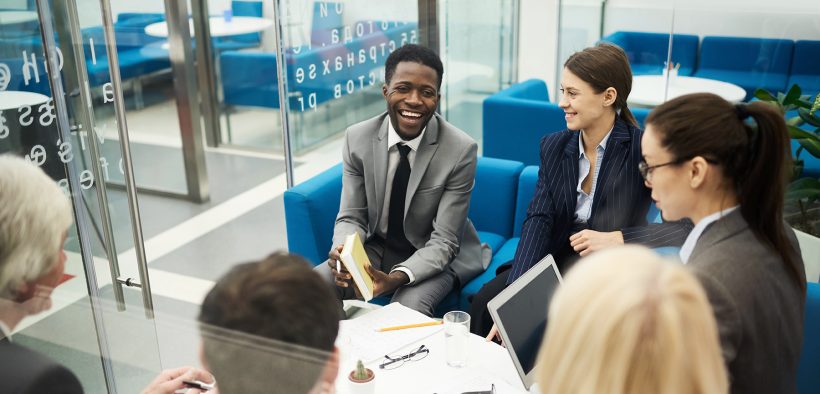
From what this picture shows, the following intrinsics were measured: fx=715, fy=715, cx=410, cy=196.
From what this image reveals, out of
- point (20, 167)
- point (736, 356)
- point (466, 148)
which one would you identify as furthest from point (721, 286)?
point (466, 148)

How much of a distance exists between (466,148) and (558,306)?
6.06ft

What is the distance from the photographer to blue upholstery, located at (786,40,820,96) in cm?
432

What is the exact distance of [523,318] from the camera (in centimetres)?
164

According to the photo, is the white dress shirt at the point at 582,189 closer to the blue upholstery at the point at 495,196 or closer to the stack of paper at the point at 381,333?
the blue upholstery at the point at 495,196

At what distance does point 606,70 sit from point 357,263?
1.07 meters

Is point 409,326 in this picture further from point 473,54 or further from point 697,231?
point 473,54

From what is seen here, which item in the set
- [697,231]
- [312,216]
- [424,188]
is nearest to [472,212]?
[424,188]

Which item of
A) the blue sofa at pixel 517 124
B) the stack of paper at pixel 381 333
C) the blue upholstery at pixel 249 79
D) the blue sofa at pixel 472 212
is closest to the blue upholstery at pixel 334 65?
the blue sofa at pixel 517 124

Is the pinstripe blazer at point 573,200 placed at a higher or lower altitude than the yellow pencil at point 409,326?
higher

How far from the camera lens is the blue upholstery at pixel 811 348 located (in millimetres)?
2012

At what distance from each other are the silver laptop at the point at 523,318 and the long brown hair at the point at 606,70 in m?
0.98

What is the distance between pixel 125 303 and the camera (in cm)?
273

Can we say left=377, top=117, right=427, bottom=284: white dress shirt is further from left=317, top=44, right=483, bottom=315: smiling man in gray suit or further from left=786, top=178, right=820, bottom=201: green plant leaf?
left=786, top=178, right=820, bottom=201: green plant leaf

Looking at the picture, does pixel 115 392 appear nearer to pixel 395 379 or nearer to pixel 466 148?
pixel 395 379
